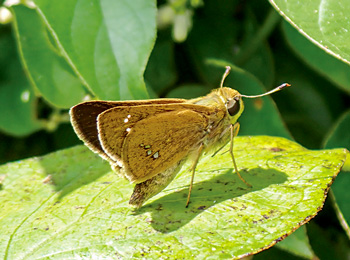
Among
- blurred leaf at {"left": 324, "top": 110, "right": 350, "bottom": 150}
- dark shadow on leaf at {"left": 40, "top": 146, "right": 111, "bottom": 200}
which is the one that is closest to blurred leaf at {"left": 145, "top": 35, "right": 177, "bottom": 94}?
dark shadow on leaf at {"left": 40, "top": 146, "right": 111, "bottom": 200}

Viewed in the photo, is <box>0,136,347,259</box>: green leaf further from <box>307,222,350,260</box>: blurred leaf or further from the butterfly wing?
<box>307,222,350,260</box>: blurred leaf

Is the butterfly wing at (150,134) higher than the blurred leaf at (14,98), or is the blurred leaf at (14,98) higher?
the butterfly wing at (150,134)

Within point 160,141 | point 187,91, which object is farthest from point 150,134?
point 187,91

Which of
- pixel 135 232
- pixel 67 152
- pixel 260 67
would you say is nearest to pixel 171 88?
pixel 260 67

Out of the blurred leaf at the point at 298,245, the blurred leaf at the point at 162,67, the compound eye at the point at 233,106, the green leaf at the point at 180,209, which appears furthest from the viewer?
the blurred leaf at the point at 162,67

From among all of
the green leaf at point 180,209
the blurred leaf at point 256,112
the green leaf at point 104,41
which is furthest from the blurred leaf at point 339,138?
the green leaf at point 104,41

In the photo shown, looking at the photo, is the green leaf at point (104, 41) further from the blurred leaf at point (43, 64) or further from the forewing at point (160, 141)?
the blurred leaf at point (43, 64)
